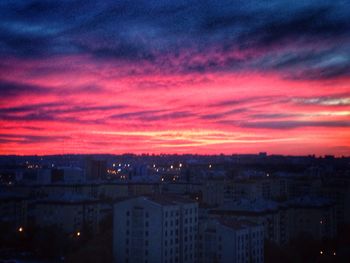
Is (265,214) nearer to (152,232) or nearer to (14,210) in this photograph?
(152,232)

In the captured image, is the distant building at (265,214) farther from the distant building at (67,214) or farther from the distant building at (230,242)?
the distant building at (67,214)

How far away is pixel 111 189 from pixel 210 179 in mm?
6112

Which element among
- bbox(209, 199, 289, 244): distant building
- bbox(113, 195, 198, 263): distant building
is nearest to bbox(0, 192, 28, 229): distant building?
bbox(113, 195, 198, 263): distant building

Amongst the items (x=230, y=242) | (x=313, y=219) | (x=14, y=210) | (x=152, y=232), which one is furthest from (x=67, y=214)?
(x=313, y=219)

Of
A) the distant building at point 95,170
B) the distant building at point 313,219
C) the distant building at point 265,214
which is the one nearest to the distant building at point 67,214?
the distant building at point 265,214

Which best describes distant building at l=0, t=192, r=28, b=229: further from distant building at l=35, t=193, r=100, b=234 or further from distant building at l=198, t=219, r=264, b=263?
distant building at l=198, t=219, r=264, b=263

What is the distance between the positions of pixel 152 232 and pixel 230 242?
1.99m

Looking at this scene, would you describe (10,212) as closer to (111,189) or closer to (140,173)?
(111,189)

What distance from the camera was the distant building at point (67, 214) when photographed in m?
19.7

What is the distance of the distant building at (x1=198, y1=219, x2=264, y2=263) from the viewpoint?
14047 mm

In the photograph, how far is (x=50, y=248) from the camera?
15.5 metres

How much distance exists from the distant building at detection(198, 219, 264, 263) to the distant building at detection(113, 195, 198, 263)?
372 millimetres

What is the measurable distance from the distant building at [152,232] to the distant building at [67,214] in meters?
5.18

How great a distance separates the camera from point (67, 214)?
778 inches
